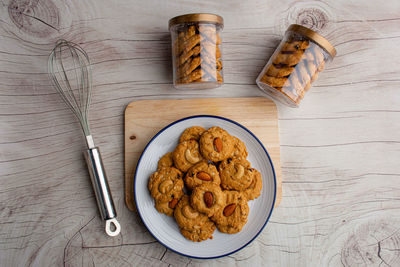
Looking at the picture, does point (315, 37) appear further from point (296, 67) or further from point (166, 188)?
point (166, 188)

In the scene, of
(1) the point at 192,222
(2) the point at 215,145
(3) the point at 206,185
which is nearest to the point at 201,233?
(1) the point at 192,222

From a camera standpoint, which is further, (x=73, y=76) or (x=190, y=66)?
(x=73, y=76)

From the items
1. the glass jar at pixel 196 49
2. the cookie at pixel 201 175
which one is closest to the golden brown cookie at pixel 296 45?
the glass jar at pixel 196 49

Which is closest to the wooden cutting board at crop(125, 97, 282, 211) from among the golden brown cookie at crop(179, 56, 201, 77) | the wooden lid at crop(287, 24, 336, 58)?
the golden brown cookie at crop(179, 56, 201, 77)

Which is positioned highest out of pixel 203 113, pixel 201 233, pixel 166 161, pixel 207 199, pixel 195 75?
pixel 195 75

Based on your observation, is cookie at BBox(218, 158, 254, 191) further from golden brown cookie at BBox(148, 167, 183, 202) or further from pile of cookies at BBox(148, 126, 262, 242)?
golden brown cookie at BBox(148, 167, 183, 202)

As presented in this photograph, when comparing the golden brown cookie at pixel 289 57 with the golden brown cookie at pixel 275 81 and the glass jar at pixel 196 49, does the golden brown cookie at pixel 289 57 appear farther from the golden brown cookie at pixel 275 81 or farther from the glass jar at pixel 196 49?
the glass jar at pixel 196 49
